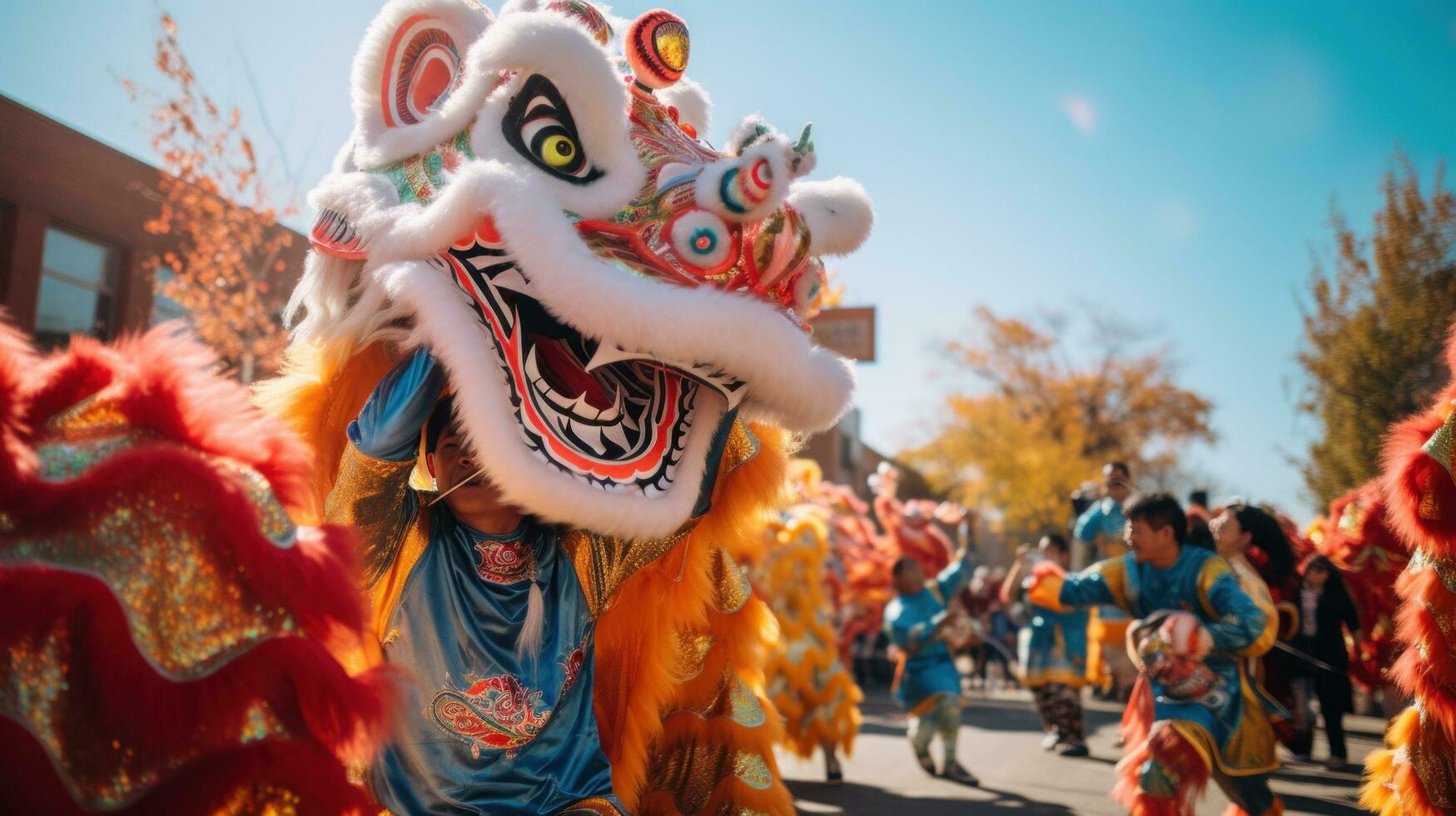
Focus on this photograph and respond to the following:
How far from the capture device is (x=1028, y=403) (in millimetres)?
30203

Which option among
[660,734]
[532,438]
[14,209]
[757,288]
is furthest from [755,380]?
[14,209]

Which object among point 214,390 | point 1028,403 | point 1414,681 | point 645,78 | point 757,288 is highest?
point 1028,403

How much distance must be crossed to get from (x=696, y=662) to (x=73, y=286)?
7212 mm

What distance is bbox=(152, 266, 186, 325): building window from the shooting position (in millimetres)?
9296

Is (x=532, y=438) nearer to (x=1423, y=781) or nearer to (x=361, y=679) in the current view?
(x=361, y=679)

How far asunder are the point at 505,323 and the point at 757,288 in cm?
63

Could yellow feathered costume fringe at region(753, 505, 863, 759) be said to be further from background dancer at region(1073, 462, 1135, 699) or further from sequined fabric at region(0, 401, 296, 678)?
sequined fabric at region(0, 401, 296, 678)

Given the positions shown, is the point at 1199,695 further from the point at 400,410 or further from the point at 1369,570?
the point at 1369,570

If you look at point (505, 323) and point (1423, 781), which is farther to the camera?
point (1423, 781)

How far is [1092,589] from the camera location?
15.5 ft

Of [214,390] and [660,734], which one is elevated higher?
[214,390]

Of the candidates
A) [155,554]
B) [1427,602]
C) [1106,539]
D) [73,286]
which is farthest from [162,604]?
[73,286]

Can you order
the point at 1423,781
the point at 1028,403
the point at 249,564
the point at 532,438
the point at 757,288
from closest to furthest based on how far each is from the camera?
the point at 249,564 < the point at 532,438 < the point at 757,288 < the point at 1423,781 < the point at 1028,403

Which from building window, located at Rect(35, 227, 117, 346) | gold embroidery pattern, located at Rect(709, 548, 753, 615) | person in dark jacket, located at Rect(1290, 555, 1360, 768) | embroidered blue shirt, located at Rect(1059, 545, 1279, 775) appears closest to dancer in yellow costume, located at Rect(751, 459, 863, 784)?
embroidered blue shirt, located at Rect(1059, 545, 1279, 775)
